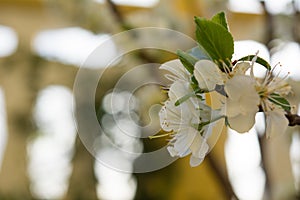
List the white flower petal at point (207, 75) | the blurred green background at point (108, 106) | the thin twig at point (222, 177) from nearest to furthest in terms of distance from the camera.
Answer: the white flower petal at point (207, 75), the thin twig at point (222, 177), the blurred green background at point (108, 106)

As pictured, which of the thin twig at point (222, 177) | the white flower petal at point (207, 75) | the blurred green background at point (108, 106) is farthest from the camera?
the blurred green background at point (108, 106)

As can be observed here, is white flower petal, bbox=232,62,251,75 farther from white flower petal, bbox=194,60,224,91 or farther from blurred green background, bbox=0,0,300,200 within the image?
blurred green background, bbox=0,0,300,200

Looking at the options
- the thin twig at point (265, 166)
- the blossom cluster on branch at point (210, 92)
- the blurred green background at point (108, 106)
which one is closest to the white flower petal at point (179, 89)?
the blossom cluster on branch at point (210, 92)

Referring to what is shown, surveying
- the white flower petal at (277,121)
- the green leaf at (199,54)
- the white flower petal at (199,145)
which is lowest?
the white flower petal at (199,145)

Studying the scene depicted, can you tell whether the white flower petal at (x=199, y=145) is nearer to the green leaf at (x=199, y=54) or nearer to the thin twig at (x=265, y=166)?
the green leaf at (x=199, y=54)

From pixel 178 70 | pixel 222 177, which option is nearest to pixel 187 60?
pixel 178 70

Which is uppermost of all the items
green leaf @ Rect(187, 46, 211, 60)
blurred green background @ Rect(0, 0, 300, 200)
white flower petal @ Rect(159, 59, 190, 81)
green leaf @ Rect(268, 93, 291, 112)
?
green leaf @ Rect(187, 46, 211, 60)

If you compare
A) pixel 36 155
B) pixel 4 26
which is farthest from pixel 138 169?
pixel 4 26

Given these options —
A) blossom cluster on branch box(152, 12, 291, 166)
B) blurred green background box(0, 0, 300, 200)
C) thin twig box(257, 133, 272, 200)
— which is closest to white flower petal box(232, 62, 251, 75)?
blossom cluster on branch box(152, 12, 291, 166)
